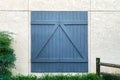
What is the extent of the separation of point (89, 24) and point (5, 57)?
9.78 ft

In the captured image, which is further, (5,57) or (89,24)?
(89,24)

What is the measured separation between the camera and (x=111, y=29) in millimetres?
13758

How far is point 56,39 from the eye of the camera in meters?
13.6

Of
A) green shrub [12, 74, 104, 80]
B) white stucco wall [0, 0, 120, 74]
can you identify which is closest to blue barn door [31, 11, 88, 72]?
white stucco wall [0, 0, 120, 74]

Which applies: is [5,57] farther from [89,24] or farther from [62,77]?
[89,24]

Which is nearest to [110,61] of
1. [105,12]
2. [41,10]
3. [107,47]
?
[107,47]

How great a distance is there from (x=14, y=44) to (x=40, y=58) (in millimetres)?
963

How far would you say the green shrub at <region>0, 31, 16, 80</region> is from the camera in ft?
42.0

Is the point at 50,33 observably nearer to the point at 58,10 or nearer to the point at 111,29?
the point at 58,10

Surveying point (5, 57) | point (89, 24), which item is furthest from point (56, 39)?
point (5, 57)

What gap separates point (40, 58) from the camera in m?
13.7

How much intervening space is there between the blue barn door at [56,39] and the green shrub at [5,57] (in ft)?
2.86

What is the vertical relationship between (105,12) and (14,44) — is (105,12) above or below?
above

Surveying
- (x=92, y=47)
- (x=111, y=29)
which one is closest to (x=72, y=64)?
(x=92, y=47)
